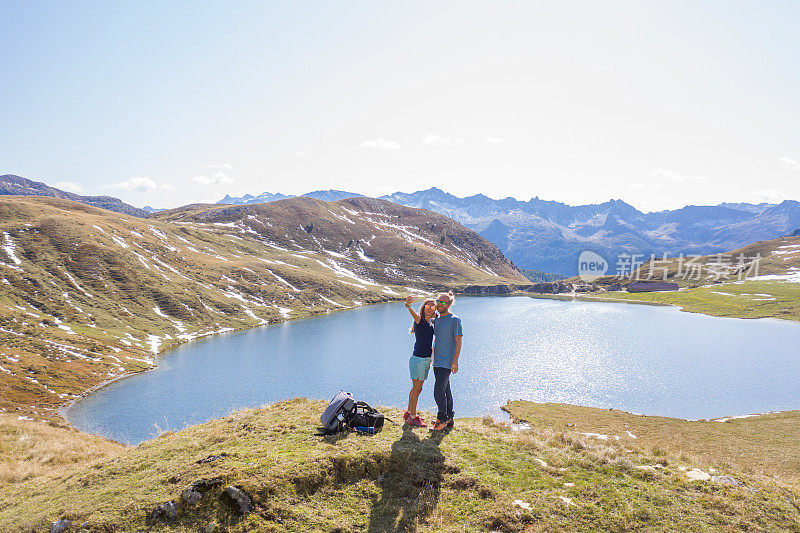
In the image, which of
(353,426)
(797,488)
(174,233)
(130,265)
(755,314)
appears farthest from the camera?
(174,233)

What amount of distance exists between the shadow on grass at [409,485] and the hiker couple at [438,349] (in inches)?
58.6

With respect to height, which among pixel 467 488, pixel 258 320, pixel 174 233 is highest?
pixel 174 233

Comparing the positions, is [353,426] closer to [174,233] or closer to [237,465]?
[237,465]

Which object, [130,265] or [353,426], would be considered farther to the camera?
[130,265]

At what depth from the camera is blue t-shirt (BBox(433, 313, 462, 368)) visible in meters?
13.3

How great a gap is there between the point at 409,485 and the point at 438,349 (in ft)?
14.9

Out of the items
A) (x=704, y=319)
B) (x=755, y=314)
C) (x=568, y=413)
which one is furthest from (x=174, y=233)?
(x=755, y=314)

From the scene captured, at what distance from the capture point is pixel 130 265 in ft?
406

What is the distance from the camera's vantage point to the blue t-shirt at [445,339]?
13.3 meters

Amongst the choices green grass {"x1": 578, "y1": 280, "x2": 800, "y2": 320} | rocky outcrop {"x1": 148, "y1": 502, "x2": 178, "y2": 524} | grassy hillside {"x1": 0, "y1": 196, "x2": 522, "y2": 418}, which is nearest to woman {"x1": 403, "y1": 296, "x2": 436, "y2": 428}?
rocky outcrop {"x1": 148, "y1": 502, "x2": 178, "y2": 524}

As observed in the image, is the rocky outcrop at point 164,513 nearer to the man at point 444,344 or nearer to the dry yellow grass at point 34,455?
the dry yellow grass at point 34,455

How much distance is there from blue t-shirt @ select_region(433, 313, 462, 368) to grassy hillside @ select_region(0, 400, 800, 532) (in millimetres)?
2656

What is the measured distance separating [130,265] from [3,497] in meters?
135

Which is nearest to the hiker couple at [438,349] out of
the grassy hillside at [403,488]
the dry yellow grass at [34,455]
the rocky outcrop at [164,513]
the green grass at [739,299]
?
the grassy hillside at [403,488]
